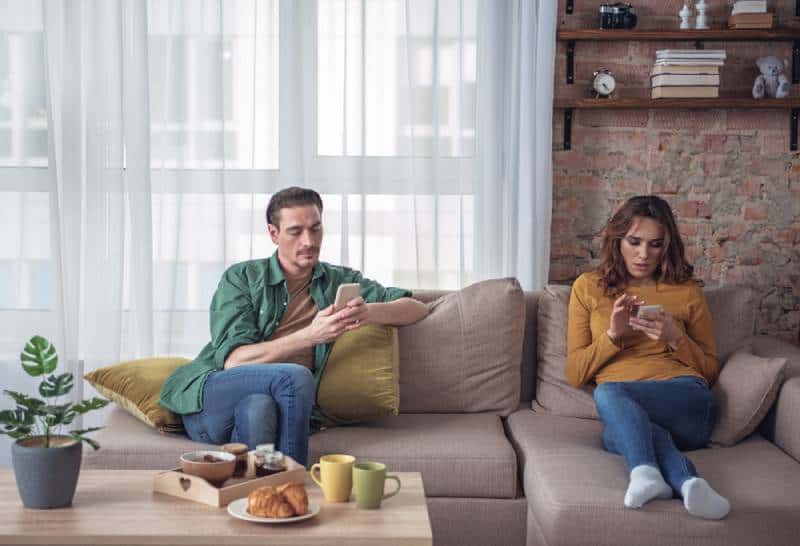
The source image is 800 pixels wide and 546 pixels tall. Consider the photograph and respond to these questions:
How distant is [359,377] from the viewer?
10.1 ft

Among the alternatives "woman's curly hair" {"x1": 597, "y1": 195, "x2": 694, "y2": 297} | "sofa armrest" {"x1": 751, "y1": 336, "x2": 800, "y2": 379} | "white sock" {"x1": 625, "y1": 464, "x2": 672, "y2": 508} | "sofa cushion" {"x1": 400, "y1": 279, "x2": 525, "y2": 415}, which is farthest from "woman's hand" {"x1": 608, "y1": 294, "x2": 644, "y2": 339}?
"white sock" {"x1": 625, "y1": 464, "x2": 672, "y2": 508}

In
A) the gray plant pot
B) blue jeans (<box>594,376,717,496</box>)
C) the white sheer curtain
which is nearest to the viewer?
the gray plant pot

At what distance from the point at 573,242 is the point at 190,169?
149cm

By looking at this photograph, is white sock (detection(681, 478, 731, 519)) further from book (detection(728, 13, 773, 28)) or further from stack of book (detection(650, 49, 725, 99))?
book (detection(728, 13, 773, 28))

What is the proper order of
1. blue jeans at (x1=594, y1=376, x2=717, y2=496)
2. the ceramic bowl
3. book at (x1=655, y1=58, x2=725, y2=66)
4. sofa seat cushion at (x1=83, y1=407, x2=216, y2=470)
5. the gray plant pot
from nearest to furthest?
the gray plant pot → the ceramic bowl → blue jeans at (x1=594, y1=376, x2=717, y2=496) → sofa seat cushion at (x1=83, y1=407, x2=216, y2=470) → book at (x1=655, y1=58, x2=725, y2=66)

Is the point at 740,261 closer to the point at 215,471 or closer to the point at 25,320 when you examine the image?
the point at 215,471

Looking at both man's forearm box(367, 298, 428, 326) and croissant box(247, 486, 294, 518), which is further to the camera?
man's forearm box(367, 298, 428, 326)

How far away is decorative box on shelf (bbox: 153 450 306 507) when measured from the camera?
7.16 ft

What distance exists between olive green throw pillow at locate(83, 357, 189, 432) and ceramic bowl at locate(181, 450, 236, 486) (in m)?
0.71

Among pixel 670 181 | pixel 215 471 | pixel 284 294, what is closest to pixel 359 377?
pixel 284 294

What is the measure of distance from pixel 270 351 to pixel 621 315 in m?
1.06

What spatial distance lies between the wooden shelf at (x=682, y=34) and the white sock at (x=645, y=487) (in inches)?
71.0

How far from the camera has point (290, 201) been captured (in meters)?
3.14

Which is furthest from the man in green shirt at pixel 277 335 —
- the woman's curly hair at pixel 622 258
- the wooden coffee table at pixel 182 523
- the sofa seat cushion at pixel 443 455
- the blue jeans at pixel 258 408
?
the woman's curly hair at pixel 622 258
